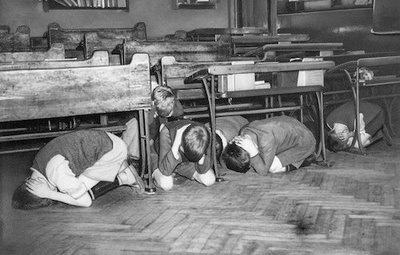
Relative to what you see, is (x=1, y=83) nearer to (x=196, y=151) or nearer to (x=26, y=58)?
(x=26, y=58)

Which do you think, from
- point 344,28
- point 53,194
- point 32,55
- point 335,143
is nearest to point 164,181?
point 53,194

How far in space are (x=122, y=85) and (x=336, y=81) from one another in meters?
3.52

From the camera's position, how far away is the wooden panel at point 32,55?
3900 mm

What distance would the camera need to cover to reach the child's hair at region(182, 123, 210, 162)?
325cm

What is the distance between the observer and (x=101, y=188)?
10.8ft

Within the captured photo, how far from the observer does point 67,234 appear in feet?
8.29

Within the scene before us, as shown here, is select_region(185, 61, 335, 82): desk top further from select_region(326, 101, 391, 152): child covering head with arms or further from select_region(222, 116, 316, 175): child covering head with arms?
select_region(326, 101, 391, 152): child covering head with arms

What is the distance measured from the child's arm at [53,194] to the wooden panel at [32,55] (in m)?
1.34

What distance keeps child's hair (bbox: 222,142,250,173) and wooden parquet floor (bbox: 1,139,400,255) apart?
0.38 ft

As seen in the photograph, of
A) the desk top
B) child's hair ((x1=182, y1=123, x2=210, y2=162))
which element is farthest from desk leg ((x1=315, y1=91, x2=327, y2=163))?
child's hair ((x1=182, y1=123, x2=210, y2=162))

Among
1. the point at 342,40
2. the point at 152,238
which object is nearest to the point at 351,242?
the point at 152,238

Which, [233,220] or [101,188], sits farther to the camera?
[101,188]

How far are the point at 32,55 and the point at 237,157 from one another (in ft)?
6.40

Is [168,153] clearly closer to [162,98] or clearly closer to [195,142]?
[195,142]
